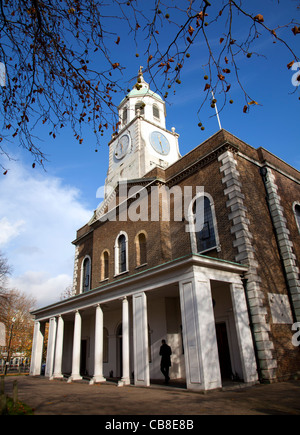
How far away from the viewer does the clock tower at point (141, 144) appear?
27.2m

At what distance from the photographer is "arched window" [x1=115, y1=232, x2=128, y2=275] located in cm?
1889

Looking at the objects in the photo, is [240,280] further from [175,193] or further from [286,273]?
[175,193]

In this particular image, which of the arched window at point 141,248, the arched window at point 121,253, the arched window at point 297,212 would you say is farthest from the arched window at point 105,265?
the arched window at point 297,212

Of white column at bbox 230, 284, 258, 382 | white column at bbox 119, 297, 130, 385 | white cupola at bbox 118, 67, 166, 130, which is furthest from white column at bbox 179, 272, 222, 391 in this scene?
white cupola at bbox 118, 67, 166, 130

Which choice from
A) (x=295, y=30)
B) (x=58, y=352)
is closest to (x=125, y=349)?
(x=58, y=352)

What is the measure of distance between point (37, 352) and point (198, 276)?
16109 mm

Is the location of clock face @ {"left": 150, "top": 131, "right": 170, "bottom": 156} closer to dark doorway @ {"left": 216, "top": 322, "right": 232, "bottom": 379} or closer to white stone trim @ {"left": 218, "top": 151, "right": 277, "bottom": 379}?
white stone trim @ {"left": 218, "top": 151, "right": 277, "bottom": 379}

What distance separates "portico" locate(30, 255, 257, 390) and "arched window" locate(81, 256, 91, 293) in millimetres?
3670

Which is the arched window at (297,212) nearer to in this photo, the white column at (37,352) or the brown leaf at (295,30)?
the brown leaf at (295,30)

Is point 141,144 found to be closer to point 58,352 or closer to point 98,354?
point 58,352

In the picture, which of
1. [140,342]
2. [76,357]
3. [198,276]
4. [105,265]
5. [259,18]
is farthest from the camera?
[105,265]

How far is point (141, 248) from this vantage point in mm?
17875

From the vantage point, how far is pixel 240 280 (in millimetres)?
12164

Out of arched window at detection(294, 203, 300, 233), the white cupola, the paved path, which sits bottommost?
the paved path
